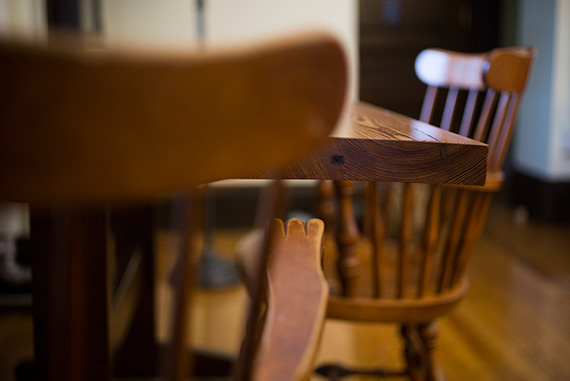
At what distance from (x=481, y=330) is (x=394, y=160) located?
5.05 feet

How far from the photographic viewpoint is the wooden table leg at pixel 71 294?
1.36 ft

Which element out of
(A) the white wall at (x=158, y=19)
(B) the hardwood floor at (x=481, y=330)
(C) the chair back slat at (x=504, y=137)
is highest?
(A) the white wall at (x=158, y=19)

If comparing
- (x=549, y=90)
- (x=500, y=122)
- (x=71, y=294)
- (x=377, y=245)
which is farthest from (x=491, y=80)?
(x=549, y=90)

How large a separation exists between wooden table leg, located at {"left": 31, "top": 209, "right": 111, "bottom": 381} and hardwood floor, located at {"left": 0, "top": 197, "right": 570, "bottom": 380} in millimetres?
769

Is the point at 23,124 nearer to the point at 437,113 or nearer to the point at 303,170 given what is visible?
the point at 303,170

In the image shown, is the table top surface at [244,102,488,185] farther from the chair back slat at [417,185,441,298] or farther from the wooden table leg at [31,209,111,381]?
the chair back slat at [417,185,441,298]

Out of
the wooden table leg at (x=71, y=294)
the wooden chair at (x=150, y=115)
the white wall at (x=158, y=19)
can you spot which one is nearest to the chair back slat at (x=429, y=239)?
the wooden table leg at (x=71, y=294)

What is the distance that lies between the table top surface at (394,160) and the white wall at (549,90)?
119 inches

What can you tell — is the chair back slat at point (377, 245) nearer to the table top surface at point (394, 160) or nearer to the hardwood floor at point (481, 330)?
the table top surface at point (394, 160)

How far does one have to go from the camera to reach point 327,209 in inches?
62.4

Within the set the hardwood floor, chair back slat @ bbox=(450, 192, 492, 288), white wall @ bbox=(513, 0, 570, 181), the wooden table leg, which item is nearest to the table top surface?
the wooden table leg

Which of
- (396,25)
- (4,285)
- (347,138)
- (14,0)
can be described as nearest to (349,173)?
(347,138)

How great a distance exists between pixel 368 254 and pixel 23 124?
4.40 ft

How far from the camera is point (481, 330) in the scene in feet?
6.75
